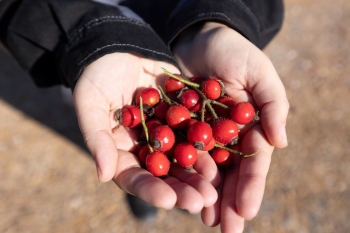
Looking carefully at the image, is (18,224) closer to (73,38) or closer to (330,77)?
(73,38)

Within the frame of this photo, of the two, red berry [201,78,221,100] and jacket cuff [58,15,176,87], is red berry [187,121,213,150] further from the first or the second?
jacket cuff [58,15,176,87]

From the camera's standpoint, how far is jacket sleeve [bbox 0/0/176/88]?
2908 mm

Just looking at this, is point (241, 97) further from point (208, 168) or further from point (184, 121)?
point (208, 168)

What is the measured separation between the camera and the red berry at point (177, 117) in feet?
8.95

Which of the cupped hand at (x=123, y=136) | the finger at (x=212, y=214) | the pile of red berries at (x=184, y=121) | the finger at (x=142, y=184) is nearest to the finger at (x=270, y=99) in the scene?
the pile of red berries at (x=184, y=121)

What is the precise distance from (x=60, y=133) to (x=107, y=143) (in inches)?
99.3

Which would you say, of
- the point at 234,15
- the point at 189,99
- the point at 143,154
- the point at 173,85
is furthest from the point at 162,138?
the point at 234,15

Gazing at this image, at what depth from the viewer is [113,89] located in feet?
9.36

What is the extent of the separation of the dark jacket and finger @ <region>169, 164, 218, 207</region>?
0.93 metres

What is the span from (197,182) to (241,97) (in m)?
0.88

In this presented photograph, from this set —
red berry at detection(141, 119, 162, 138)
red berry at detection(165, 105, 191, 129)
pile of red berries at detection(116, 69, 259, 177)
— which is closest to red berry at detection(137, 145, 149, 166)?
pile of red berries at detection(116, 69, 259, 177)

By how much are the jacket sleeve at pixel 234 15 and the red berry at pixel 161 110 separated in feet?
2.32

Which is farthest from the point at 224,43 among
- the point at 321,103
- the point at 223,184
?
the point at 321,103

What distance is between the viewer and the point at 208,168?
101 inches
